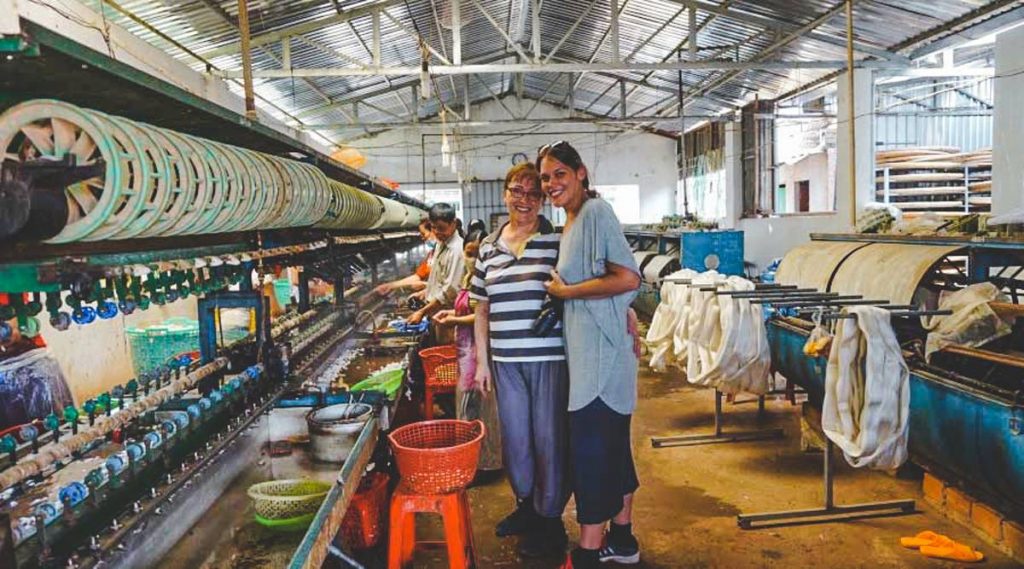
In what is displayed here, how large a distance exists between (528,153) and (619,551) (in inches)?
619

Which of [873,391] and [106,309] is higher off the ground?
[106,309]

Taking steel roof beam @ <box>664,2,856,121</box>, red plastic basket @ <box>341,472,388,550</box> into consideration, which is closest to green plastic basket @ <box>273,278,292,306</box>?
red plastic basket @ <box>341,472,388,550</box>

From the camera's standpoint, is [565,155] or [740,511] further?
[740,511]

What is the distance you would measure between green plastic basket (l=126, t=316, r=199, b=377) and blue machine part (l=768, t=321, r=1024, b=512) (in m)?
4.32

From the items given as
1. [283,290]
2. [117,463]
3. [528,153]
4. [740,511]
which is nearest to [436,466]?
[117,463]

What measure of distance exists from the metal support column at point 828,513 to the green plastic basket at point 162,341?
3.69 meters

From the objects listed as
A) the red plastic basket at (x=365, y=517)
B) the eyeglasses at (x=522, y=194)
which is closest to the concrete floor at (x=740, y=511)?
the red plastic basket at (x=365, y=517)

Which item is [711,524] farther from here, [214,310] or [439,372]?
[214,310]

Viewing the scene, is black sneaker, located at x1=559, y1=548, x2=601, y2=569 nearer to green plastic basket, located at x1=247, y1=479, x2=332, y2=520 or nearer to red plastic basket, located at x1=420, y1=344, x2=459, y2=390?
green plastic basket, located at x1=247, y1=479, x2=332, y2=520

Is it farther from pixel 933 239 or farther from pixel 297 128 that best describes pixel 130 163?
pixel 297 128

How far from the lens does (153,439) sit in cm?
208

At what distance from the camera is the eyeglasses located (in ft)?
9.04

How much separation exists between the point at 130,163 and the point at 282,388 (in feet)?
5.71

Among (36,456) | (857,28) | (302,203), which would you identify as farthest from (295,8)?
(36,456)
